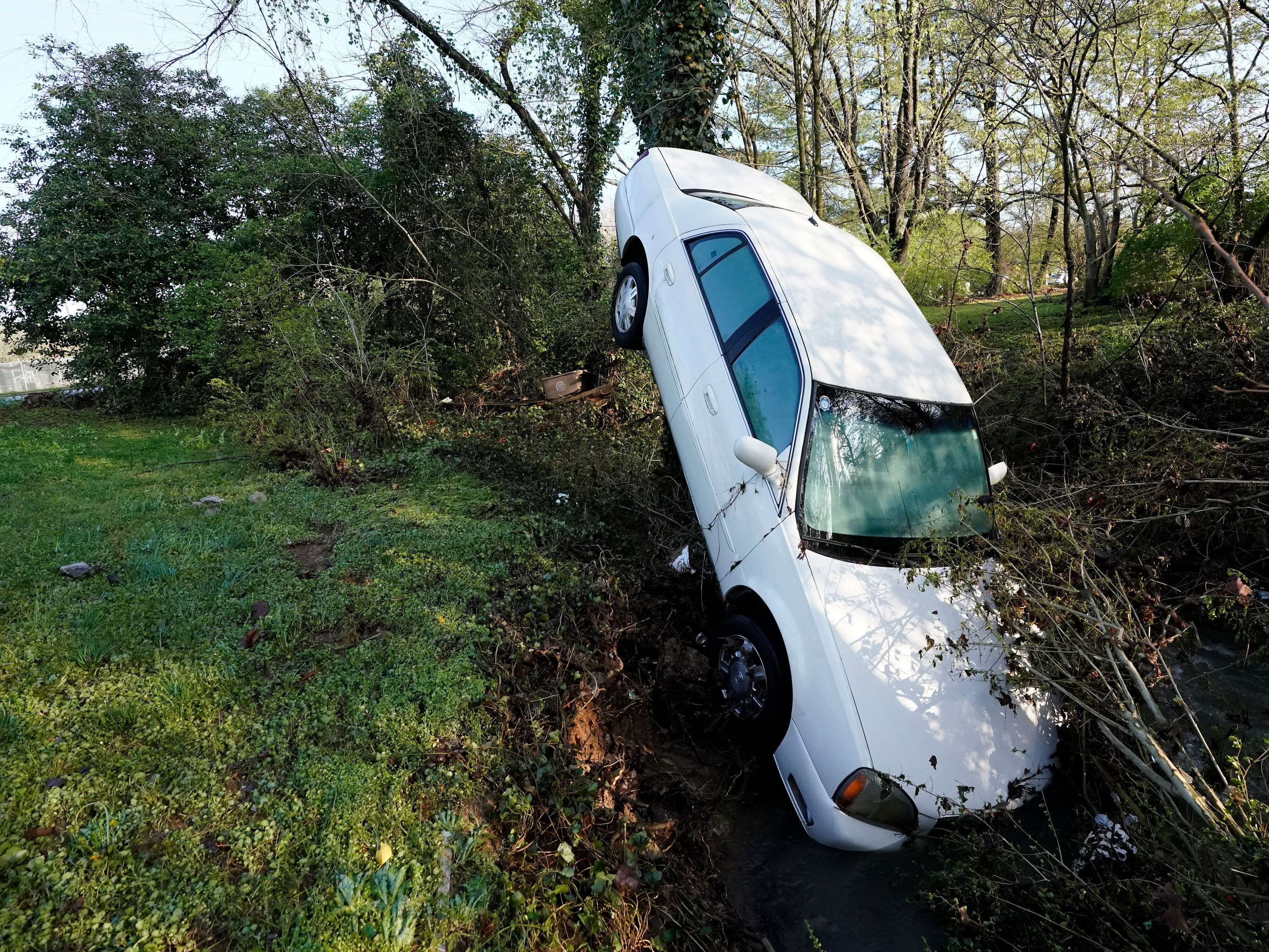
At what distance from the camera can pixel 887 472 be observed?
3.78 m

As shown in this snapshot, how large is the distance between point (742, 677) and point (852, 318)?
92.9 inches

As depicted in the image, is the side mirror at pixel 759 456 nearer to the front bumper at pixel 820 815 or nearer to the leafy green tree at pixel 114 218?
the front bumper at pixel 820 815

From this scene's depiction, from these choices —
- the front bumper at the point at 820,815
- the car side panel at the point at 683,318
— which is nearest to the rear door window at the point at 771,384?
the car side panel at the point at 683,318

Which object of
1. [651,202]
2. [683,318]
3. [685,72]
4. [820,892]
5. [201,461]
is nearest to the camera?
[820,892]

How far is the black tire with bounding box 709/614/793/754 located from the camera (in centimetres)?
337

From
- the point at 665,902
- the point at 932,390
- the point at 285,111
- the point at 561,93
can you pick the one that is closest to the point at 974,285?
the point at 561,93

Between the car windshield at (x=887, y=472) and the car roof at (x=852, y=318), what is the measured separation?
14 cm

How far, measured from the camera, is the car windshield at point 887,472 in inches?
143

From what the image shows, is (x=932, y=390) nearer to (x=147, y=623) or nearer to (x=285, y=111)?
(x=147, y=623)

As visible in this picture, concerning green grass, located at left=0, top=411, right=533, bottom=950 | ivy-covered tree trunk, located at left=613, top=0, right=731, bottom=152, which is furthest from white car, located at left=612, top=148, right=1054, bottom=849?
ivy-covered tree trunk, located at left=613, top=0, right=731, bottom=152

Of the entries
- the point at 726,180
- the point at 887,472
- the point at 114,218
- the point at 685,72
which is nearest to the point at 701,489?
the point at 887,472

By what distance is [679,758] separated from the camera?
3.63m

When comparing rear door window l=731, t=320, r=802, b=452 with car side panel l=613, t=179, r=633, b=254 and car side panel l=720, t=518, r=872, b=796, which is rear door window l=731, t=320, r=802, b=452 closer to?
car side panel l=720, t=518, r=872, b=796

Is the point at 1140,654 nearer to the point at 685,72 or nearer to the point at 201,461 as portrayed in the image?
the point at 685,72
